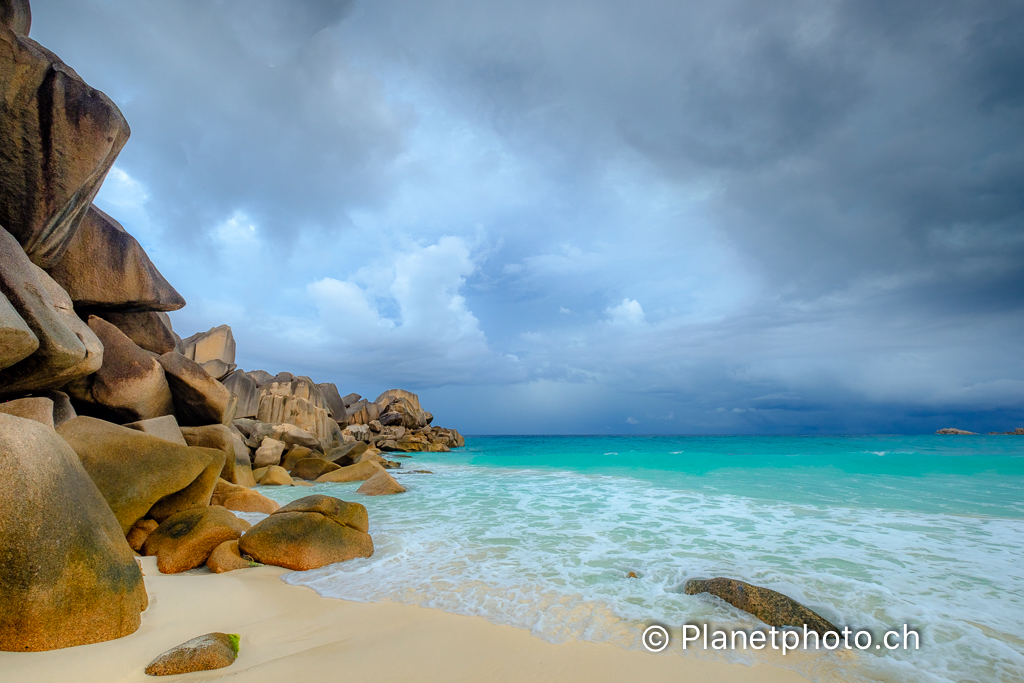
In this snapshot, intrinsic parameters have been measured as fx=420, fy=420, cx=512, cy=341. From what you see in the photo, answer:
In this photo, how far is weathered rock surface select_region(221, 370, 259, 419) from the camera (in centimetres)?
2425

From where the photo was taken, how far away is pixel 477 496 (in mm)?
12812

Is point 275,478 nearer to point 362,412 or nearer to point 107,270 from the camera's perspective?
point 107,270

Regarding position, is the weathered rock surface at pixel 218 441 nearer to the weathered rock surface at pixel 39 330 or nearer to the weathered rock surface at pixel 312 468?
the weathered rock surface at pixel 39 330

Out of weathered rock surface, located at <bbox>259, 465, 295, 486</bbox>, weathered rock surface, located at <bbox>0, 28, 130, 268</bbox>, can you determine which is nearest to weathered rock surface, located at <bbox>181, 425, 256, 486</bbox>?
weathered rock surface, located at <bbox>259, 465, 295, 486</bbox>

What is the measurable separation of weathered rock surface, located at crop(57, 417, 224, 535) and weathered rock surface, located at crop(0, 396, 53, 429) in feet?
0.77

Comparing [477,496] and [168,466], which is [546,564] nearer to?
[168,466]

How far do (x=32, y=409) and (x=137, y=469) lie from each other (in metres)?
1.40

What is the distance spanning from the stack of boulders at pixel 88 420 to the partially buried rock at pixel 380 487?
6 centimetres

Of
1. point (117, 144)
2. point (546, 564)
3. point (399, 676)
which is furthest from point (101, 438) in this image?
point (546, 564)

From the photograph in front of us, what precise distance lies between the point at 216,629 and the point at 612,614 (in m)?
3.78

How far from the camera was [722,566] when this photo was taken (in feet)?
19.6

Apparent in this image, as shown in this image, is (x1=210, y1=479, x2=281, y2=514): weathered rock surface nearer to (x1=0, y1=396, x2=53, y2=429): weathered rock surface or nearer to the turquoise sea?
the turquoise sea

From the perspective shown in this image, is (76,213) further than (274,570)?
Yes

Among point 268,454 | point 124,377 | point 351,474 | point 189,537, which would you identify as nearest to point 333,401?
point 268,454
